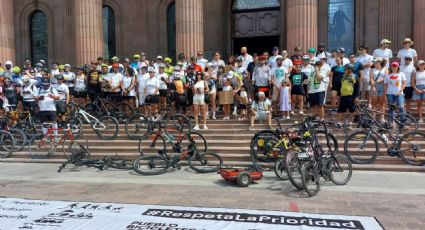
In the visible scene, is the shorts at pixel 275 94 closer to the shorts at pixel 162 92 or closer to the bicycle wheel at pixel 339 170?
the shorts at pixel 162 92

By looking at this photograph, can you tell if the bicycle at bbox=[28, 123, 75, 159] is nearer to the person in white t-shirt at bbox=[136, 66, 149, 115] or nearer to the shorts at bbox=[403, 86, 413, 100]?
the person in white t-shirt at bbox=[136, 66, 149, 115]

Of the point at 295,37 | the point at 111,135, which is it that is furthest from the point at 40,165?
the point at 295,37

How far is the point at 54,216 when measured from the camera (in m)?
5.52

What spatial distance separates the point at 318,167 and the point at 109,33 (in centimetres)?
1740

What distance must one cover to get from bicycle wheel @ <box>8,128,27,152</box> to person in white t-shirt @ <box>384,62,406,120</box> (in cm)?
1093

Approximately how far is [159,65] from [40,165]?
504 cm

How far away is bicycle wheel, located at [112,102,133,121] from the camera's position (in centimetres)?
1207

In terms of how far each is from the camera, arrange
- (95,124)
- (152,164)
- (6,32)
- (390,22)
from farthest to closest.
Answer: (6,32) → (390,22) → (95,124) → (152,164)

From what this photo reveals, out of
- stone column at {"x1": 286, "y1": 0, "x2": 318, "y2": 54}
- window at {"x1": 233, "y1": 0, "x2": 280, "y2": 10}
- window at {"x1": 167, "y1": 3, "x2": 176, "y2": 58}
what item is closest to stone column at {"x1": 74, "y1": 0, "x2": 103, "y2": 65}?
window at {"x1": 167, "y1": 3, "x2": 176, "y2": 58}

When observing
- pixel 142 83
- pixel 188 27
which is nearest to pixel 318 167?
pixel 142 83

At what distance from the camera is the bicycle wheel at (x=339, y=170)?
718 cm

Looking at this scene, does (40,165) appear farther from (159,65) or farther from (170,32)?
(170,32)

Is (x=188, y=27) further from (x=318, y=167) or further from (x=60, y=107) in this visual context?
(x=318, y=167)

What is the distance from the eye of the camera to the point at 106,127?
11.4 m
